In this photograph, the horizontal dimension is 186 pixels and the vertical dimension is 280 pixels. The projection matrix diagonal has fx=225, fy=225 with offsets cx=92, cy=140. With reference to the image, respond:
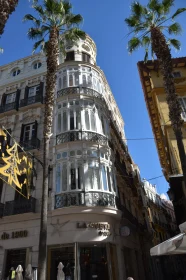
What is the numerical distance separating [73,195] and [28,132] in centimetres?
806

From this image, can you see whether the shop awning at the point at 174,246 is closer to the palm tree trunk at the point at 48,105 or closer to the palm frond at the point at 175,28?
the palm tree trunk at the point at 48,105

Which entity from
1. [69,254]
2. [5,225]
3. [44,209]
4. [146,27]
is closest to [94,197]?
[69,254]

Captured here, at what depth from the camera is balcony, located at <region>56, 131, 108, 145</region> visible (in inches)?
654

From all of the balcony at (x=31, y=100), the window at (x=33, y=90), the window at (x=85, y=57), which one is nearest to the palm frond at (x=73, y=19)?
the window at (x=85, y=57)

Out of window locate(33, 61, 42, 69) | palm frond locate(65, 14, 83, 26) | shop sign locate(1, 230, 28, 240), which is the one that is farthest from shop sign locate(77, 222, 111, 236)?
window locate(33, 61, 42, 69)

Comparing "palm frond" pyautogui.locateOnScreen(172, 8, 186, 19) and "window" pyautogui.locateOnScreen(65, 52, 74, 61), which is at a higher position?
"window" pyautogui.locateOnScreen(65, 52, 74, 61)

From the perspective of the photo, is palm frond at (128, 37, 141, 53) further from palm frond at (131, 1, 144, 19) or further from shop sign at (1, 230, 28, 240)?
shop sign at (1, 230, 28, 240)

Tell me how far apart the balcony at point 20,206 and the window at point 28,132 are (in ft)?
18.2

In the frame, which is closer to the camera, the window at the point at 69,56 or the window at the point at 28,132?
the window at the point at 28,132

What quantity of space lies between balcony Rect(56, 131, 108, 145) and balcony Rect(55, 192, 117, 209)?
4080mm

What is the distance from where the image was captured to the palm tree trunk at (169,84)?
1123 cm

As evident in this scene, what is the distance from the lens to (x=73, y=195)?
1425cm

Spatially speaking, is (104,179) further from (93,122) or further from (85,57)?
(85,57)

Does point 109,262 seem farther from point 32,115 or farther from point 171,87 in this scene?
point 32,115
